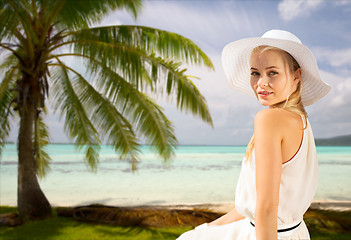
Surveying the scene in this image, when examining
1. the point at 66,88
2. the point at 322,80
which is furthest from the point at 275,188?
the point at 66,88

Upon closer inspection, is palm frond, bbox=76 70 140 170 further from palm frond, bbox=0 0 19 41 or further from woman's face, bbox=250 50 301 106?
woman's face, bbox=250 50 301 106

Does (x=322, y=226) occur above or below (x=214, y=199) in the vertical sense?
above

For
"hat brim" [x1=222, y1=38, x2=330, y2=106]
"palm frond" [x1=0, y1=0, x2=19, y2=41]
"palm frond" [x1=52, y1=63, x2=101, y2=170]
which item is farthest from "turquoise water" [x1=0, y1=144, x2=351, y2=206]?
"hat brim" [x1=222, y1=38, x2=330, y2=106]

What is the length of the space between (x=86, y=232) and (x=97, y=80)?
282cm

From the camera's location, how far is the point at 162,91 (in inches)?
233

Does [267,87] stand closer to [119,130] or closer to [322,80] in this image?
[322,80]

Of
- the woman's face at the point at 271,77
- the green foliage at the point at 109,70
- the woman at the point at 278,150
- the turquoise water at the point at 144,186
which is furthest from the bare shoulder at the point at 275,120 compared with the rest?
the turquoise water at the point at 144,186

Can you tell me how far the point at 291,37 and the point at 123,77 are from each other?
526 centimetres

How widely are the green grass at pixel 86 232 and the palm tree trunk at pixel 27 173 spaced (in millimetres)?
253

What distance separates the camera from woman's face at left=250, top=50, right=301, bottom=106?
1.17 m

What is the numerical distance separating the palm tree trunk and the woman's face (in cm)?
625

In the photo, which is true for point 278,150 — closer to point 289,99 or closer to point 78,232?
point 289,99

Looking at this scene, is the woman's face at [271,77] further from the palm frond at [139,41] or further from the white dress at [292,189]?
the palm frond at [139,41]

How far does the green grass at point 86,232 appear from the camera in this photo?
19.1 ft
